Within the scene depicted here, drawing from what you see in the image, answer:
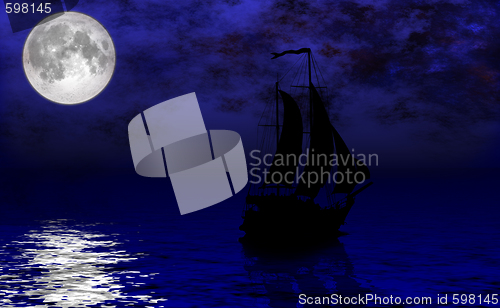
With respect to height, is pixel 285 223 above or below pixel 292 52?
below

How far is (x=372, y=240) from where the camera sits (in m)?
53.8

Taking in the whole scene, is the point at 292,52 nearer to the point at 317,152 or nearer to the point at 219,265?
the point at 317,152

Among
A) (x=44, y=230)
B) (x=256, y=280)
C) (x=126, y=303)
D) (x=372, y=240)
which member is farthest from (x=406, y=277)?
(x=44, y=230)

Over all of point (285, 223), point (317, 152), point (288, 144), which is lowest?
point (285, 223)

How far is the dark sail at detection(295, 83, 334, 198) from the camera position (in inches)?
2115

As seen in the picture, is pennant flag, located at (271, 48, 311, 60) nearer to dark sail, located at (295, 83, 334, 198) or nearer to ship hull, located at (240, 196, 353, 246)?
dark sail, located at (295, 83, 334, 198)

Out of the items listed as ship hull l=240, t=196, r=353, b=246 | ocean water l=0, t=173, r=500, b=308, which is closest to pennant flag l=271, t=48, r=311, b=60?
ship hull l=240, t=196, r=353, b=246

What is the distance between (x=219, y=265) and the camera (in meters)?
38.3

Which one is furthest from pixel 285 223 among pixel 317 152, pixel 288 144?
pixel 317 152

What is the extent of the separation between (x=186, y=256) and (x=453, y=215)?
186 ft

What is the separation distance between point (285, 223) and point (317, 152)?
877 centimetres

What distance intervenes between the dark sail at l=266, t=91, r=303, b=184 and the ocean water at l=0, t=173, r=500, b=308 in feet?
26.6

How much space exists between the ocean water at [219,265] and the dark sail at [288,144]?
26.6 feet

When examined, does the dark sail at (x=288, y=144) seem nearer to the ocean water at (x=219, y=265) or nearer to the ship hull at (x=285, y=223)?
the ship hull at (x=285, y=223)
